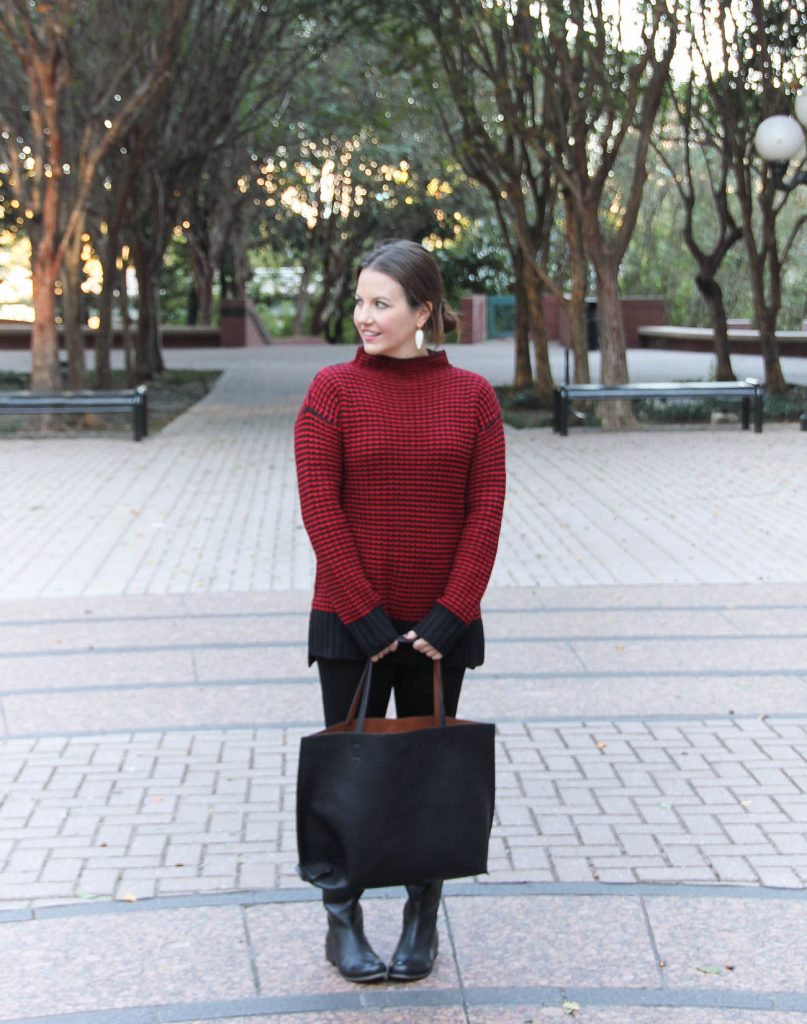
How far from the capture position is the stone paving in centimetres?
385

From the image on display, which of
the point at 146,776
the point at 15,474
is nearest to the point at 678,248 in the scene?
the point at 15,474

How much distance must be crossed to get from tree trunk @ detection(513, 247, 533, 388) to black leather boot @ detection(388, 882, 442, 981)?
19.0m

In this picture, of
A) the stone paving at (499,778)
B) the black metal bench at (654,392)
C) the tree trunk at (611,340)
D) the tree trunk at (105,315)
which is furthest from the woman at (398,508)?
the tree trunk at (105,315)

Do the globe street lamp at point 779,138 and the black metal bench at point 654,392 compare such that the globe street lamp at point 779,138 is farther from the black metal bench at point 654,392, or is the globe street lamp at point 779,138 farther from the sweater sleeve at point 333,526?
the sweater sleeve at point 333,526

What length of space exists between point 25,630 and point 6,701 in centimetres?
132

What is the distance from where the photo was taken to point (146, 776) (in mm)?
5426

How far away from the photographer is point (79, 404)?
1666 centimetres

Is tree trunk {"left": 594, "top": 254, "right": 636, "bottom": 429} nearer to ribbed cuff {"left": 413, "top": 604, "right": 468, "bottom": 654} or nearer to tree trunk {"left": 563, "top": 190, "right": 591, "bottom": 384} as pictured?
tree trunk {"left": 563, "top": 190, "right": 591, "bottom": 384}

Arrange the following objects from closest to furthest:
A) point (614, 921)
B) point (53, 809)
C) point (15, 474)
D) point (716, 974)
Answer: point (716, 974), point (614, 921), point (53, 809), point (15, 474)

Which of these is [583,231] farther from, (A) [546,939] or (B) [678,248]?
A: (B) [678,248]

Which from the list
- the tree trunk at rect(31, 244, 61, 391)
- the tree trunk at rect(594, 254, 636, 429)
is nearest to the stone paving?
the tree trunk at rect(594, 254, 636, 429)

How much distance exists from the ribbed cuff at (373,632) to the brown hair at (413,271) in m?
0.74

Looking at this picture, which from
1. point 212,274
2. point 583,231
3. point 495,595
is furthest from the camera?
point 212,274

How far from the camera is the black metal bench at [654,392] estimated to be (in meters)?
16.5
